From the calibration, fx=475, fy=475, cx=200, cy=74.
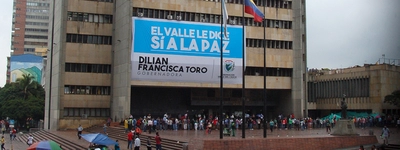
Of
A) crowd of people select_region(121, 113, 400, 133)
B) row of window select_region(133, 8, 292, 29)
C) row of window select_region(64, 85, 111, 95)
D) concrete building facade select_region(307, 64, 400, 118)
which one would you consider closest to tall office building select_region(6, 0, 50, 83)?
row of window select_region(64, 85, 111, 95)

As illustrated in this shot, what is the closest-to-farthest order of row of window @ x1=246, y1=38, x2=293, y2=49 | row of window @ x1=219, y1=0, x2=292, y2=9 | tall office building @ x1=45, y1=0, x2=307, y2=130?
tall office building @ x1=45, y1=0, x2=307, y2=130 → row of window @ x1=246, y1=38, x2=293, y2=49 → row of window @ x1=219, y1=0, x2=292, y2=9

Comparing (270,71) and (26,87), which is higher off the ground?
(270,71)

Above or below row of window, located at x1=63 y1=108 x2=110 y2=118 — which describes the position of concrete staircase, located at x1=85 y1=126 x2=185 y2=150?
below

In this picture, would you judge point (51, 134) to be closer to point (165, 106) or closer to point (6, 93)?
point (165, 106)

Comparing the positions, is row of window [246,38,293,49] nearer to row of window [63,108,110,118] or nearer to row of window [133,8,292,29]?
row of window [133,8,292,29]

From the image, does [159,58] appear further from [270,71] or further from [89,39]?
[270,71]

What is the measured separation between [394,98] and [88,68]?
38.0m

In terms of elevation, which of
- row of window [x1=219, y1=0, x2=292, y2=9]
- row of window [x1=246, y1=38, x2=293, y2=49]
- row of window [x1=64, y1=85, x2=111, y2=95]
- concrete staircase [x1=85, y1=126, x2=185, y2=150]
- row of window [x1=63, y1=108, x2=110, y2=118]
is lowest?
concrete staircase [x1=85, y1=126, x2=185, y2=150]

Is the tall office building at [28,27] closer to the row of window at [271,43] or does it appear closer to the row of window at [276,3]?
the row of window at [276,3]

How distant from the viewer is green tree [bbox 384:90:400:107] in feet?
191

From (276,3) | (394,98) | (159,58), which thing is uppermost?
(276,3)

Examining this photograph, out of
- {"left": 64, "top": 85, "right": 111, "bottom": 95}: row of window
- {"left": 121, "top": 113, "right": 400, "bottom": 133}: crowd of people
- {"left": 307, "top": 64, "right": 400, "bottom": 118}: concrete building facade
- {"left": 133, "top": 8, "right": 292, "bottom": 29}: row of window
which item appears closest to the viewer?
{"left": 121, "top": 113, "right": 400, "bottom": 133}: crowd of people

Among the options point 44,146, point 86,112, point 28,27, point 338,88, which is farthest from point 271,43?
point 28,27

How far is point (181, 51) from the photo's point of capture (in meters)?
56.1
